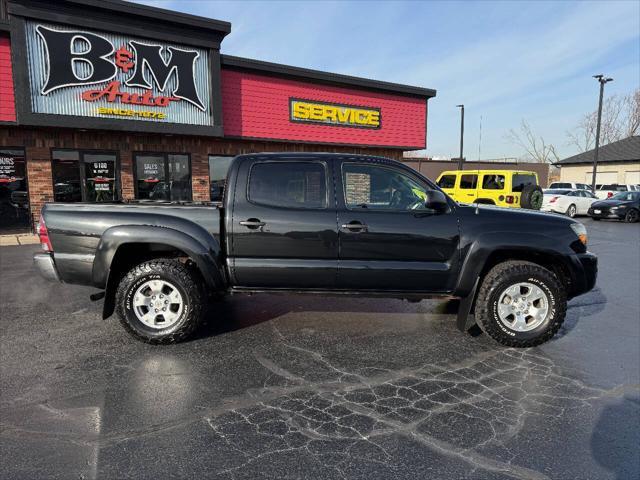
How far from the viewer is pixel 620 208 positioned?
18.0m

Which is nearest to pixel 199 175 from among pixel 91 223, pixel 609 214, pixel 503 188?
pixel 503 188

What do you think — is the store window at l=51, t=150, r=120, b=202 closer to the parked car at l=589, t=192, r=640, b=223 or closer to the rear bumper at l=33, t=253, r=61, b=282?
the rear bumper at l=33, t=253, r=61, b=282

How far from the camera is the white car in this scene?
19141mm

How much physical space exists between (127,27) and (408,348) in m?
11.8

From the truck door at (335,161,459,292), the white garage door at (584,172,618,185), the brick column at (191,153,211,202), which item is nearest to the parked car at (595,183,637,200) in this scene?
the white garage door at (584,172,618,185)

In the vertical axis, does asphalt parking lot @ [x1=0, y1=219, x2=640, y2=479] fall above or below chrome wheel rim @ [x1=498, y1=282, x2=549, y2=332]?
below

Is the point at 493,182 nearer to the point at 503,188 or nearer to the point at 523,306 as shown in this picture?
the point at 503,188

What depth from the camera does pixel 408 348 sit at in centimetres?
402

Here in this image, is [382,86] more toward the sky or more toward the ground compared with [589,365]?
more toward the sky

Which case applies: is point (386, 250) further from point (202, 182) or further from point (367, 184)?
point (202, 182)

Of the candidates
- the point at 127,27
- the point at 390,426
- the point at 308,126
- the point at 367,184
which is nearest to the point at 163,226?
the point at 367,184

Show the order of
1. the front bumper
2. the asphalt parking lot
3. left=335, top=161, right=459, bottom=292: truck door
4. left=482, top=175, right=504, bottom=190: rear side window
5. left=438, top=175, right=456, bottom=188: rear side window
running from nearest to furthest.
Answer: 1. the asphalt parking lot
2. left=335, top=161, right=459, bottom=292: truck door
3. left=482, top=175, right=504, bottom=190: rear side window
4. left=438, top=175, right=456, bottom=188: rear side window
5. the front bumper

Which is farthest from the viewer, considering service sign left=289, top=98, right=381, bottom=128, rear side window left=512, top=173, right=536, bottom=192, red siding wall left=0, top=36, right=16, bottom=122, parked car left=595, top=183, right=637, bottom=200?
parked car left=595, top=183, right=637, bottom=200

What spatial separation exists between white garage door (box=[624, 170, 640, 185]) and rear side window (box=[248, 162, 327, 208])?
4015 cm
